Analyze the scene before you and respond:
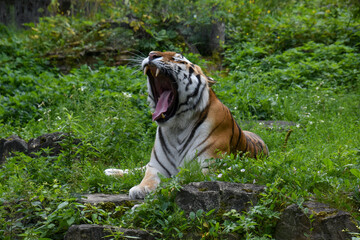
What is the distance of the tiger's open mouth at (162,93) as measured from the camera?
4238 millimetres

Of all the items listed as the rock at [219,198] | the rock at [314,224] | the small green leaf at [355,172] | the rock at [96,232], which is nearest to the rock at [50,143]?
the rock at [96,232]

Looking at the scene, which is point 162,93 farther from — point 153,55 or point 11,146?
point 11,146

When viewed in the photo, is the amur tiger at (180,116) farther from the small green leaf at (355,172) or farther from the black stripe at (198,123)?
the small green leaf at (355,172)

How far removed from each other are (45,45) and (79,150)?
298 inches

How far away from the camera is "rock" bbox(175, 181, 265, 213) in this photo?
3.24 meters

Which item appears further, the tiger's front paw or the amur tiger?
the amur tiger

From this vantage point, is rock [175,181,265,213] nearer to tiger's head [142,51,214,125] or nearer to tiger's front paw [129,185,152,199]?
tiger's front paw [129,185,152,199]

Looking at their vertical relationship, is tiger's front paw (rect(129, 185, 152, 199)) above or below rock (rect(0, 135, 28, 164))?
above

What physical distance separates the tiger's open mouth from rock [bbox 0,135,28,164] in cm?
207

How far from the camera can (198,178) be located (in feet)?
12.0

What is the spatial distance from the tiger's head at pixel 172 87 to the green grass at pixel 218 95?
2.11ft

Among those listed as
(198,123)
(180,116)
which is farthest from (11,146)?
(198,123)

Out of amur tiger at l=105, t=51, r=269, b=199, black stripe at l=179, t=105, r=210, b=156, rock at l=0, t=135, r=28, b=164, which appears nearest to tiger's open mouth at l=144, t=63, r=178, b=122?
amur tiger at l=105, t=51, r=269, b=199

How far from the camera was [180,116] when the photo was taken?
14.2ft
